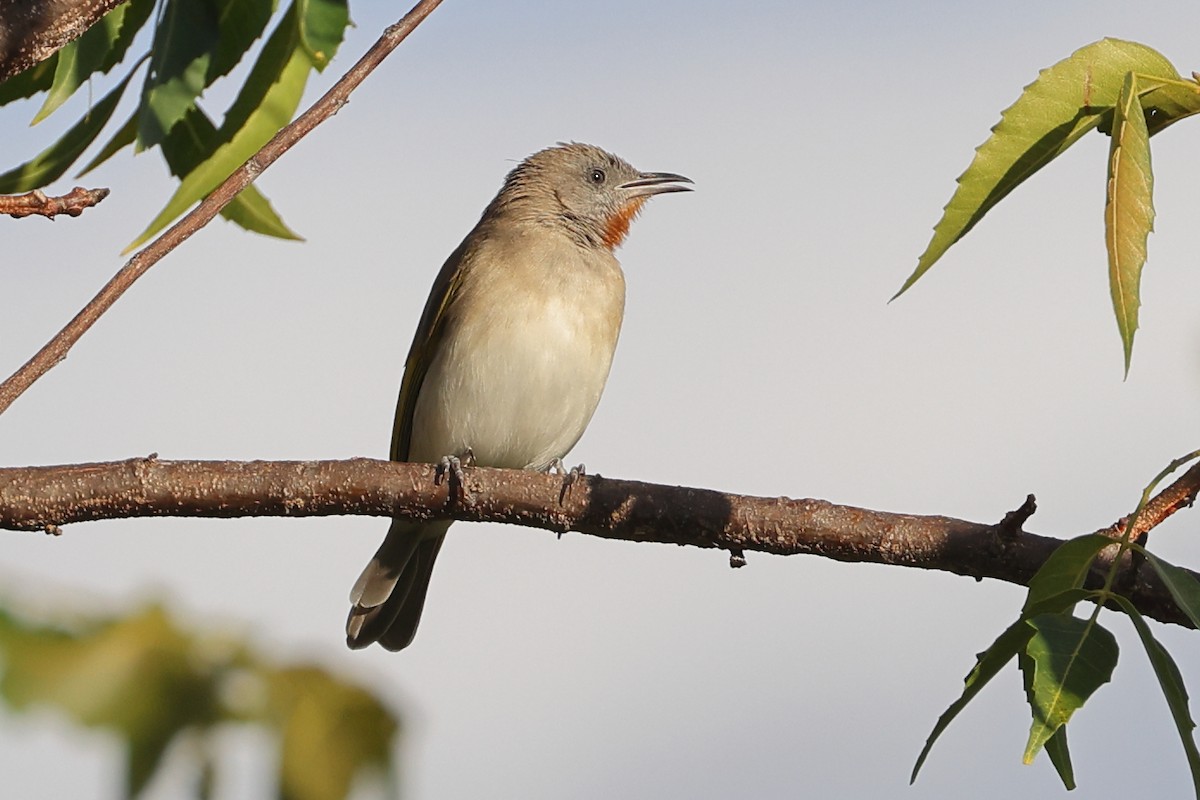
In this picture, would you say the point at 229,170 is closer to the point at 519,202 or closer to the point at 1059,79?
the point at 1059,79

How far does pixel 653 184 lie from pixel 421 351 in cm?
213

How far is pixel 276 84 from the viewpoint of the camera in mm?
3189

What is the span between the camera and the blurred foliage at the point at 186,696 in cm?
159

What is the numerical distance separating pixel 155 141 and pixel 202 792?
5.08 ft

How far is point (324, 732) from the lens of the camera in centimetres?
172

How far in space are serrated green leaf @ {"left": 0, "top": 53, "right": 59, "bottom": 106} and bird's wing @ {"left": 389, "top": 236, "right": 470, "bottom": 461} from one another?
11.3 ft

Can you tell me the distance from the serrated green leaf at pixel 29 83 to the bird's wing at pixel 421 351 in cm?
343

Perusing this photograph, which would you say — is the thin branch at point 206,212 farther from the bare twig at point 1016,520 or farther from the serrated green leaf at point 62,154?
the bare twig at point 1016,520

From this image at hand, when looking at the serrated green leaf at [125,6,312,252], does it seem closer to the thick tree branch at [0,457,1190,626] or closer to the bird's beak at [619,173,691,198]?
the thick tree branch at [0,457,1190,626]

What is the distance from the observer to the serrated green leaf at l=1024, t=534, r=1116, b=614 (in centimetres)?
223

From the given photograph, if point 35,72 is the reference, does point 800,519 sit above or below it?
below

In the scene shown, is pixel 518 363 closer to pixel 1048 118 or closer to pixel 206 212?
pixel 206 212

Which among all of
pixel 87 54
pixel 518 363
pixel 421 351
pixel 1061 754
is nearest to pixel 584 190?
pixel 421 351

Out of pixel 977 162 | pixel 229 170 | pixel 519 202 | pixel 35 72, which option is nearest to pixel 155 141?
pixel 229 170
